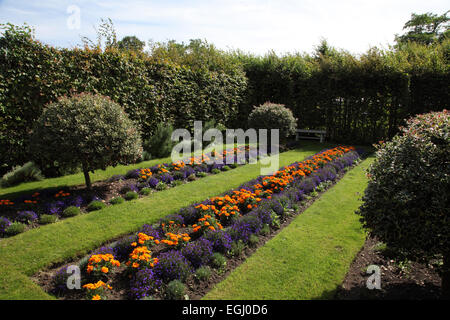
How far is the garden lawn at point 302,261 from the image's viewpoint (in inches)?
136

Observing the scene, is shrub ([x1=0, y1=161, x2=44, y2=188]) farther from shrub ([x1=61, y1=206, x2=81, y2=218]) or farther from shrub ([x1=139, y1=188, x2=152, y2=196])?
shrub ([x1=139, y1=188, x2=152, y2=196])

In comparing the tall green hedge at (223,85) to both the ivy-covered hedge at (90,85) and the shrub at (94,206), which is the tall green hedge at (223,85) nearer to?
the ivy-covered hedge at (90,85)

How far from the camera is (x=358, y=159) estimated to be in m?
10.4

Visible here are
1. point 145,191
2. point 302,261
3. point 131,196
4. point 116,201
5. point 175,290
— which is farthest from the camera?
point 145,191

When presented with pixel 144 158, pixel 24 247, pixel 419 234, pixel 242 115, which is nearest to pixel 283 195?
pixel 419 234

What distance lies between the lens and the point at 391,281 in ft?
11.8

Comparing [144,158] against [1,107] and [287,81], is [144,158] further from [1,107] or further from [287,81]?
[287,81]

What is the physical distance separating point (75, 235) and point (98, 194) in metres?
1.82

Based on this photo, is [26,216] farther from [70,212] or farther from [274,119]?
[274,119]

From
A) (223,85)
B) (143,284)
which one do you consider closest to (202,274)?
(143,284)

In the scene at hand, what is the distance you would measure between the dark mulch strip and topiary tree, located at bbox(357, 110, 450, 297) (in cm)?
31

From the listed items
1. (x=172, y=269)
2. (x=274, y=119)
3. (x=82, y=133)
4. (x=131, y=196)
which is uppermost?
(x=274, y=119)

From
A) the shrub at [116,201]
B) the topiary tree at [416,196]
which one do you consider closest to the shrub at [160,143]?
the shrub at [116,201]

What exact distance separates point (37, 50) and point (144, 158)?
419 centimetres
